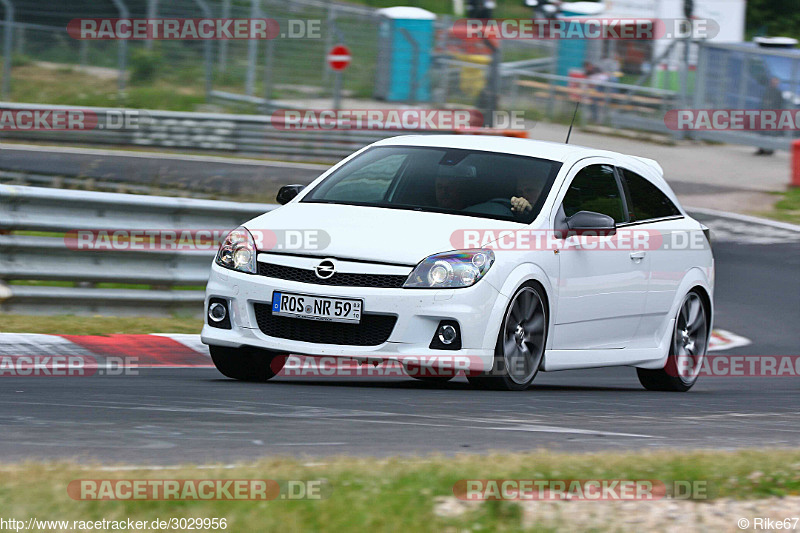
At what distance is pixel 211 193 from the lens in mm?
19859

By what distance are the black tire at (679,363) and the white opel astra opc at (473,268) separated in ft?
0.05

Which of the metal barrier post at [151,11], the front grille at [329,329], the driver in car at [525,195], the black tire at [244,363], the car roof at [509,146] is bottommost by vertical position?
the black tire at [244,363]

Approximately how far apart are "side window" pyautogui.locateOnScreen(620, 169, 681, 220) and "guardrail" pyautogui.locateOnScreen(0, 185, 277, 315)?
3.13 metres

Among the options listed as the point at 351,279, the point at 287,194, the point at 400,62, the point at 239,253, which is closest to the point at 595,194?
the point at 287,194

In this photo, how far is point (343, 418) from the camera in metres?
6.20

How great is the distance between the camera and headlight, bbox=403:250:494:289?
285 inches

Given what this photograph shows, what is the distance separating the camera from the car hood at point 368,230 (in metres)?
7.31

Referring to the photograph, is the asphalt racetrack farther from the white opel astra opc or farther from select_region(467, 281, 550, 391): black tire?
the white opel astra opc

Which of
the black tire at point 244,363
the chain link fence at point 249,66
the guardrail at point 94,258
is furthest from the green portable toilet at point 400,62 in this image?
the black tire at point 244,363

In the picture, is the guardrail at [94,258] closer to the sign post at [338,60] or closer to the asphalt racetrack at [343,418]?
the asphalt racetrack at [343,418]

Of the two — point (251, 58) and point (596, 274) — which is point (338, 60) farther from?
point (596, 274)

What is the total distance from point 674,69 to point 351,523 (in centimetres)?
2886

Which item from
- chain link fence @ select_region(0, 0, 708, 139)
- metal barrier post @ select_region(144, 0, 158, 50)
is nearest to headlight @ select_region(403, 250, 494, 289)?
chain link fence @ select_region(0, 0, 708, 139)

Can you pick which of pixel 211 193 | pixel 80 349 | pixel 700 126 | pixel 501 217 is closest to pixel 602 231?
pixel 501 217
